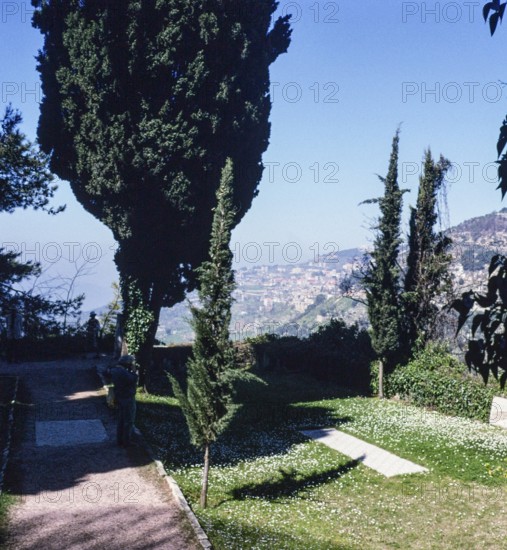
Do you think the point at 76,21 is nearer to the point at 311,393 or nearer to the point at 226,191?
the point at 226,191

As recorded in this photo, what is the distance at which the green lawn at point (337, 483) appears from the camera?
10266 millimetres

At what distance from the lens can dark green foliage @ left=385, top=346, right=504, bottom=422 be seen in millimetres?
20656

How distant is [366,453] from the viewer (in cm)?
1564

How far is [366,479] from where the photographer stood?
13.5m

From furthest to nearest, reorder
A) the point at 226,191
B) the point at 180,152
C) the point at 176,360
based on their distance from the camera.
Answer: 1. the point at 176,360
2. the point at 180,152
3. the point at 226,191

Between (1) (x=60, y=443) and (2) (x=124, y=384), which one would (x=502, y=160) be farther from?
(1) (x=60, y=443)

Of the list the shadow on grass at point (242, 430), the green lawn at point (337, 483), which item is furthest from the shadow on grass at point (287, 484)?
the shadow on grass at point (242, 430)

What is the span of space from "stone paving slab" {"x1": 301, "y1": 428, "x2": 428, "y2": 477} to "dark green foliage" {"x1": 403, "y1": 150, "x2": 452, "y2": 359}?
10.1 m

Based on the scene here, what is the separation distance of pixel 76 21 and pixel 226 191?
42.4ft

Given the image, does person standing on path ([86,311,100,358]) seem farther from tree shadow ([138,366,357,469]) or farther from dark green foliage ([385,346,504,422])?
dark green foliage ([385,346,504,422])

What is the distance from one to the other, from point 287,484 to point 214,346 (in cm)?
430

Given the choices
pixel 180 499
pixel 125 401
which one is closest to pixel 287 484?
pixel 180 499

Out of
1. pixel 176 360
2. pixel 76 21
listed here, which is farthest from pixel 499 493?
pixel 76 21

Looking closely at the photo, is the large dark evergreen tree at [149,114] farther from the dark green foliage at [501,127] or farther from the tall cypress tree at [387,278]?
the dark green foliage at [501,127]
